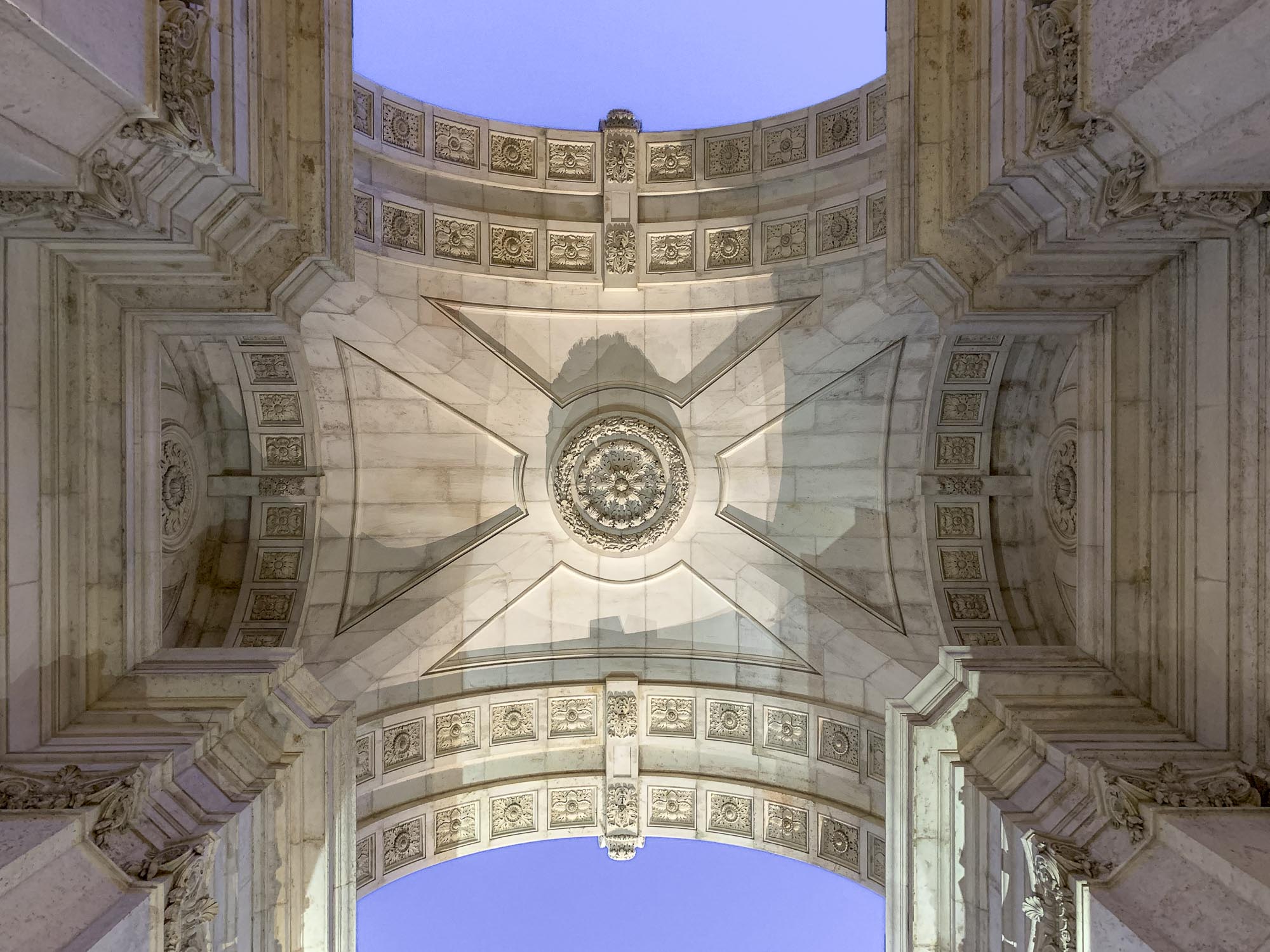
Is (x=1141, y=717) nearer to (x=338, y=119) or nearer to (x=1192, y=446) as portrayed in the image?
(x=1192, y=446)

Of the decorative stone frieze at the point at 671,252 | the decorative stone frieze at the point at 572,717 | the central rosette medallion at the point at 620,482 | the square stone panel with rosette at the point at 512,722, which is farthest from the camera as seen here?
the decorative stone frieze at the point at 572,717

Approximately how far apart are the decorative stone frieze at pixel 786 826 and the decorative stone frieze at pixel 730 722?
1196mm

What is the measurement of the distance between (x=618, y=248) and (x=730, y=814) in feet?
31.4

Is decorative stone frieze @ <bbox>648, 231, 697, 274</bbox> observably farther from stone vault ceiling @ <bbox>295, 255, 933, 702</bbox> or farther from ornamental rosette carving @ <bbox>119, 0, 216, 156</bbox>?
ornamental rosette carving @ <bbox>119, 0, 216, 156</bbox>

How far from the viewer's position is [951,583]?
1177cm

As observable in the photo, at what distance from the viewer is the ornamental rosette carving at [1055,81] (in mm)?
6000

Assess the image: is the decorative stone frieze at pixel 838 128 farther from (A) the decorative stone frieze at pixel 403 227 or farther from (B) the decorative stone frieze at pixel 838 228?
(A) the decorative stone frieze at pixel 403 227

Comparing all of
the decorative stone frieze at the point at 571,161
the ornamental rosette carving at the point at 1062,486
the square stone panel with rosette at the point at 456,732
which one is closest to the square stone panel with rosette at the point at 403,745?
the square stone panel with rosette at the point at 456,732

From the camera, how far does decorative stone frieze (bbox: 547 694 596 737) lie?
1305cm

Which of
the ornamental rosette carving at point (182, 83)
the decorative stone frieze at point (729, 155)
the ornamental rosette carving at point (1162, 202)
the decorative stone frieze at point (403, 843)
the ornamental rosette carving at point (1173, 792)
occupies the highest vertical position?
the decorative stone frieze at point (729, 155)

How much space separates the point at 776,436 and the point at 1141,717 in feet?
20.3

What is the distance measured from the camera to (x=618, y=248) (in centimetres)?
1195

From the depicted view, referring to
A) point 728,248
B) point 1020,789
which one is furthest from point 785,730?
point 728,248

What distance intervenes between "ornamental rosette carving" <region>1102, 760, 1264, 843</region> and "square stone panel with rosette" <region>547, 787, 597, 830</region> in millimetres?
8495
